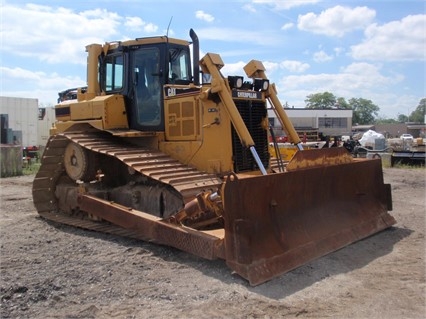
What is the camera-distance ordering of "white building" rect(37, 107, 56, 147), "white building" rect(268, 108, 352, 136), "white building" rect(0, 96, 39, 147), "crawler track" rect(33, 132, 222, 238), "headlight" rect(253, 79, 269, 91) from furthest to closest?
"white building" rect(268, 108, 352, 136) → "white building" rect(37, 107, 56, 147) → "white building" rect(0, 96, 39, 147) → "headlight" rect(253, 79, 269, 91) → "crawler track" rect(33, 132, 222, 238)

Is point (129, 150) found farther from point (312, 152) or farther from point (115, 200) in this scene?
point (312, 152)

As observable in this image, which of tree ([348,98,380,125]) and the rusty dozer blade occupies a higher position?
tree ([348,98,380,125])

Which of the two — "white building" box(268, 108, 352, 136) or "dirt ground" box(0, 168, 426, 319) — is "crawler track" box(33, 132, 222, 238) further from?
"white building" box(268, 108, 352, 136)

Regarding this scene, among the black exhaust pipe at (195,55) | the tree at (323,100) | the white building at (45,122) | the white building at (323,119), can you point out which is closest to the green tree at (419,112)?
the tree at (323,100)

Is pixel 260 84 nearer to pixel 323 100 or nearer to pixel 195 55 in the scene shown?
pixel 195 55

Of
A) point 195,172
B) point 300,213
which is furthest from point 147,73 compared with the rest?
point 300,213

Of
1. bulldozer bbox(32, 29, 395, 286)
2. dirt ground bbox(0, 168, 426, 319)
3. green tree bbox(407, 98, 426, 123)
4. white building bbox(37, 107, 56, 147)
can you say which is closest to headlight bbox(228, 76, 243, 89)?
bulldozer bbox(32, 29, 395, 286)

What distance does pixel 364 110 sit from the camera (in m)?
116

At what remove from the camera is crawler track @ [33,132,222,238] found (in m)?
6.29

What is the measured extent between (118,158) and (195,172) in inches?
46.5

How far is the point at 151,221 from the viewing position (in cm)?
598

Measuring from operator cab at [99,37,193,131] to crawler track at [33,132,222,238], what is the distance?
0.57m

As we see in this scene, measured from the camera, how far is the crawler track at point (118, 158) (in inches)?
248

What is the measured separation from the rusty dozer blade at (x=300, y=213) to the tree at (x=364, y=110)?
11211 centimetres
